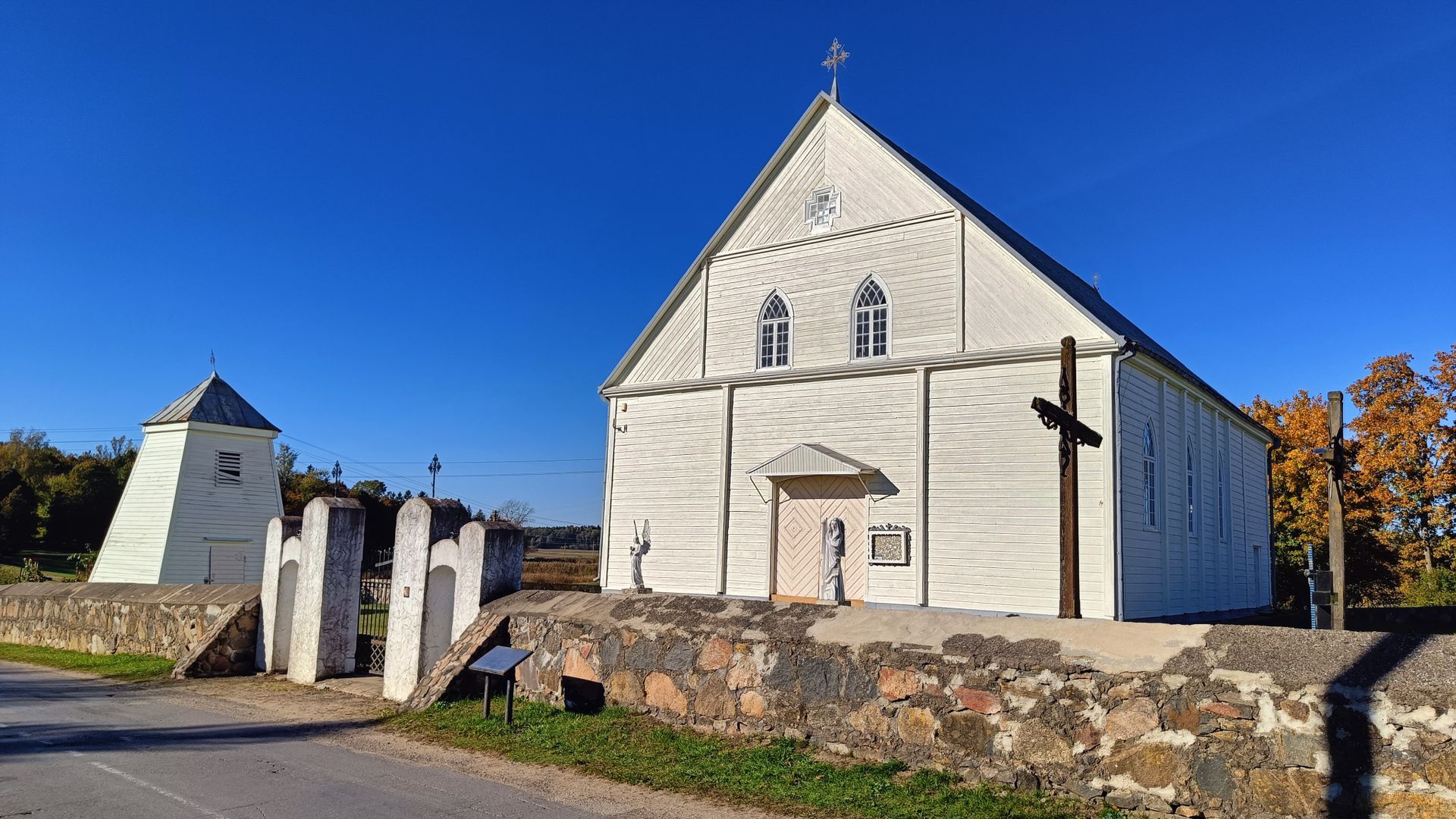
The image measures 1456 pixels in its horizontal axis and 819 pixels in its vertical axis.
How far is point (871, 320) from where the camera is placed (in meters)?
17.7

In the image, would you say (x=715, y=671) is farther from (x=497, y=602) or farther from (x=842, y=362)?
(x=842, y=362)

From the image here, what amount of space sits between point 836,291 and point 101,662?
15.4 metres

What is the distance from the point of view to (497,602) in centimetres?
1165

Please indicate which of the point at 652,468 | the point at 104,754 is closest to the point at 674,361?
the point at 652,468

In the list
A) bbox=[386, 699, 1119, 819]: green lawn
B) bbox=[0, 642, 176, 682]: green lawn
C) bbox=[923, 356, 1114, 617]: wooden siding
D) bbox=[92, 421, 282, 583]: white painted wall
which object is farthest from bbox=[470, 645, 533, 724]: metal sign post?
bbox=[92, 421, 282, 583]: white painted wall

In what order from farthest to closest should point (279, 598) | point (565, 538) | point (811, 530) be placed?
point (565, 538) < point (811, 530) < point (279, 598)

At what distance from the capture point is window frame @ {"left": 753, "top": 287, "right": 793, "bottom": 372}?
18.5 meters

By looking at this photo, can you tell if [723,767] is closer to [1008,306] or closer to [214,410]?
[1008,306]

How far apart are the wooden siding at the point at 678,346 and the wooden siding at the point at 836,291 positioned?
0.89 feet

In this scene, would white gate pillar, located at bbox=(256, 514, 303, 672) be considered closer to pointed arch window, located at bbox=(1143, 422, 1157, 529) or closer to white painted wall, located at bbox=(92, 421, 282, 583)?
pointed arch window, located at bbox=(1143, 422, 1157, 529)

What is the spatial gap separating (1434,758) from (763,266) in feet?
49.2

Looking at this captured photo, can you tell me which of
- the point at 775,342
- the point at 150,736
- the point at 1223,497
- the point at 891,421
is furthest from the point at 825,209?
the point at 150,736

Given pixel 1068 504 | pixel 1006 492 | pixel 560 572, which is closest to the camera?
pixel 1068 504

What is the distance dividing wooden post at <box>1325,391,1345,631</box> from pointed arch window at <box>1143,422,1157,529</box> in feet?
Result: 12.6
